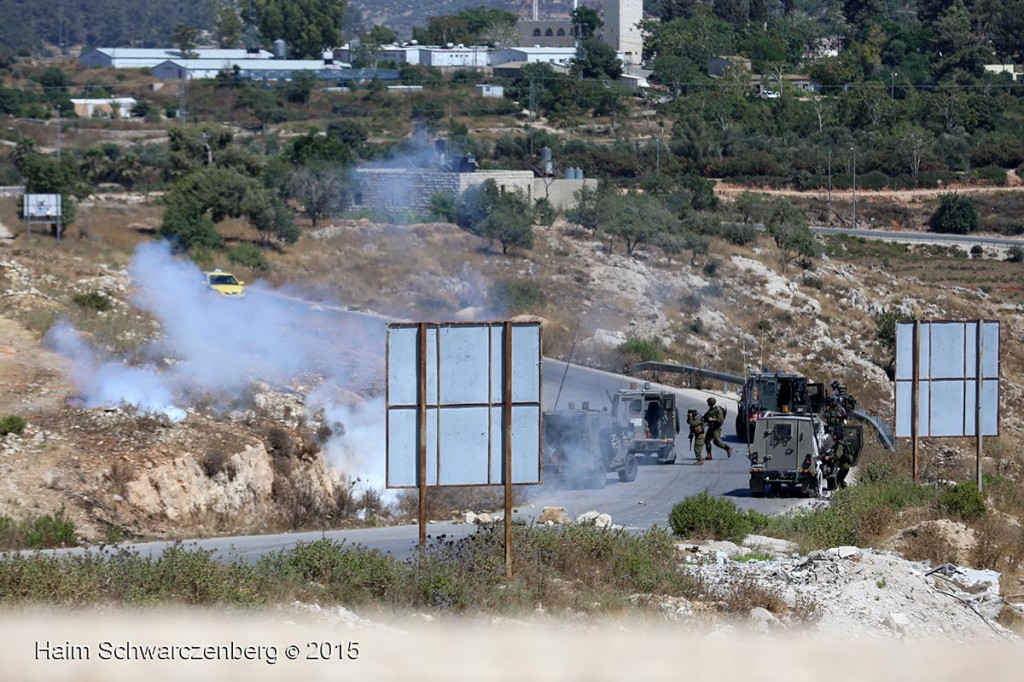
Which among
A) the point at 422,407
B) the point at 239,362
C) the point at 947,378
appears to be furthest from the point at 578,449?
the point at 422,407

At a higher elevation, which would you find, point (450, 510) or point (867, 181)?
point (867, 181)

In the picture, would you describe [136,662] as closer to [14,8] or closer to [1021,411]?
[1021,411]

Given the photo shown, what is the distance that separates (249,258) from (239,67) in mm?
70835

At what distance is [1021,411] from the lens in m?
39.3

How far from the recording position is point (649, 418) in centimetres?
2650

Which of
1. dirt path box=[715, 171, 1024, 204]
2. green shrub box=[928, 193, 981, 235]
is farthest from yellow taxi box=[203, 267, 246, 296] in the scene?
green shrub box=[928, 193, 981, 235]

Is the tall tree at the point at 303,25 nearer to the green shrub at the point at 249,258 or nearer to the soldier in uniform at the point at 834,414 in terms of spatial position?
the green shrub at the point at 249,258

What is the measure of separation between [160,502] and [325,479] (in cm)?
298

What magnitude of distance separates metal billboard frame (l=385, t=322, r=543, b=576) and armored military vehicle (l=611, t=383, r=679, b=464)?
1170cm

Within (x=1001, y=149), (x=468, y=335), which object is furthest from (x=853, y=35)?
(x=468, y=335)

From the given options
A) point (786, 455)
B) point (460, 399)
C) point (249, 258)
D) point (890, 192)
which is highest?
point (890, 192)

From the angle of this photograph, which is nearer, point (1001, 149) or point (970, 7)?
point (1001, 149)

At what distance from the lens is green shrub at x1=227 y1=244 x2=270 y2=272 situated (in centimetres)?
4591

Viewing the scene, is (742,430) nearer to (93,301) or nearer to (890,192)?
(93,301)
